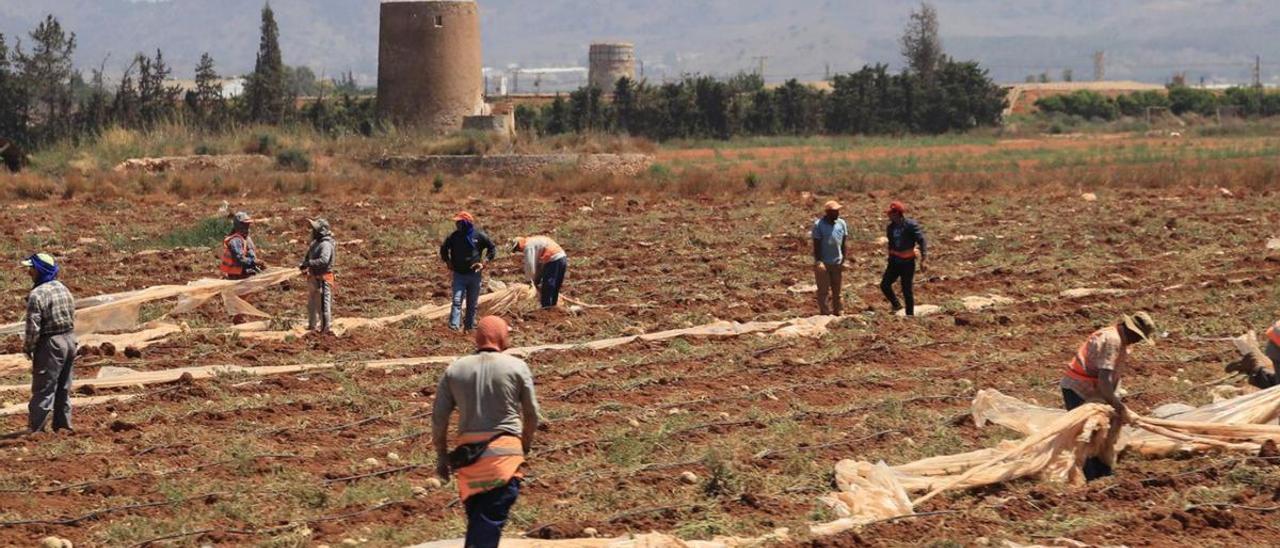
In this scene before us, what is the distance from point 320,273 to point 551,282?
8.42 feet

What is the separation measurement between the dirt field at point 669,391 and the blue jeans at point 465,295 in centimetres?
22

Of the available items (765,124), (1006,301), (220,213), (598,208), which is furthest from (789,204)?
(765,124)

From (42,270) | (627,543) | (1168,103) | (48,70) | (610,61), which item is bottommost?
(627,543)

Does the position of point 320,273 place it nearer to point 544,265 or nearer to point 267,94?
point 544,265

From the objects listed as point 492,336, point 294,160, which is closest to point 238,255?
point 492,336

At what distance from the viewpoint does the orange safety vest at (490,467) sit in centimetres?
793

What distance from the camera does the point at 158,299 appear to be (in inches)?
653

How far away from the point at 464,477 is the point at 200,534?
197 cm

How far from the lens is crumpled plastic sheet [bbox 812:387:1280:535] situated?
965 cm

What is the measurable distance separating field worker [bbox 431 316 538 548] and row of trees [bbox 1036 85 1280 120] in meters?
72.4

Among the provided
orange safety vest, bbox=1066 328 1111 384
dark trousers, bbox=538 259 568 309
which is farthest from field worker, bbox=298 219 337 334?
orange safety vest, bbox=1066 328 1111 384

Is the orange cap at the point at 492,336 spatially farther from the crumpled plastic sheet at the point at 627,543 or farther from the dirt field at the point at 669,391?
the dirt field at the point at 669,391

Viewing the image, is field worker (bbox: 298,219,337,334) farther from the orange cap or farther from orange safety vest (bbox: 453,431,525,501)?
orange safety vest (bbox: 453,431,525,501)

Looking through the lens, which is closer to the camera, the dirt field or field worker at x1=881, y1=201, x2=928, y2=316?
the dirt field
